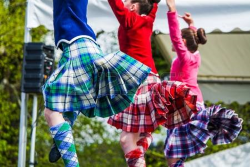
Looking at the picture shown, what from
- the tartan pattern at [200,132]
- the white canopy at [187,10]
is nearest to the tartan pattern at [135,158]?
the tartan pattern at [200,132]

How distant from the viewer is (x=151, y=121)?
394cm

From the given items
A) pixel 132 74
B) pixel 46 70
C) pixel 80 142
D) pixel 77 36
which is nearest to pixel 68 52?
pixel 77 36

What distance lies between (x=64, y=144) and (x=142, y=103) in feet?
3.19

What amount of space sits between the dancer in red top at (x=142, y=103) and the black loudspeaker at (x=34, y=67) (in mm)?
2287

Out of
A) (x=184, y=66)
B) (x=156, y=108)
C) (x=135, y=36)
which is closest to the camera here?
(x=156, y=108)

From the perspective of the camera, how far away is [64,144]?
316cm

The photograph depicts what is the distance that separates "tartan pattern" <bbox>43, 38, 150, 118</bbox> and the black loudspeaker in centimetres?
303

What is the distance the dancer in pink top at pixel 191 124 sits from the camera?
446 centimetres

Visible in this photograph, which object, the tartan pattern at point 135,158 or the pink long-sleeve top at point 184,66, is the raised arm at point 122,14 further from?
the tartan pattern at point 135,158

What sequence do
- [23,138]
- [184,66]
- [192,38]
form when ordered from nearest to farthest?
[184,66], [192,38], [23,138]

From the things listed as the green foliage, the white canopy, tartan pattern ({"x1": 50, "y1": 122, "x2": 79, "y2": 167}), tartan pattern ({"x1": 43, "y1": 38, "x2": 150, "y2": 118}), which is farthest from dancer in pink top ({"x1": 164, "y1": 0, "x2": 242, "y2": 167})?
the green foliage

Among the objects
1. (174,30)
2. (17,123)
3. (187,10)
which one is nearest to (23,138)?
(187,10)

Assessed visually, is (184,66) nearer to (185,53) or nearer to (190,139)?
(185,53)

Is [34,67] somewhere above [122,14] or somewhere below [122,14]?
below
